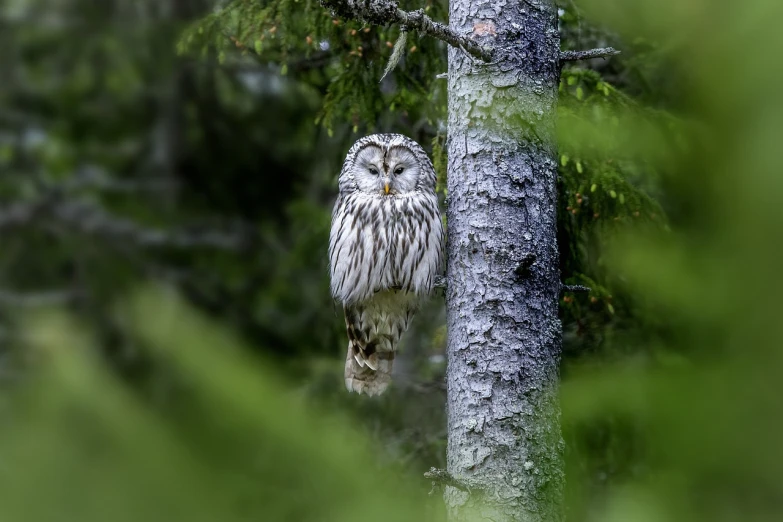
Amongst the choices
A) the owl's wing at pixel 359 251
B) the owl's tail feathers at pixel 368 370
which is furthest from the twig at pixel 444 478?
the owl's tail feathers at pixel 368 370

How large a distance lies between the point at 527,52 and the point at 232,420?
2.40 m

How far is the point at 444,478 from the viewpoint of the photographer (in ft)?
8.53

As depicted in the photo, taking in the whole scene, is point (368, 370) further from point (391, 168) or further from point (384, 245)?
point (391, 168)

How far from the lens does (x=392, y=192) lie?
3.89 metres

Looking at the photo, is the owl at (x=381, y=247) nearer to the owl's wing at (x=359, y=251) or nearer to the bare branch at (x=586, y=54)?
the owl's wing at (x=359, y=251)

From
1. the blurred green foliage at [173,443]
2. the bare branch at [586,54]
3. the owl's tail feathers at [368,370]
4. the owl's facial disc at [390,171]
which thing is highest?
the bare branch at [586,54]

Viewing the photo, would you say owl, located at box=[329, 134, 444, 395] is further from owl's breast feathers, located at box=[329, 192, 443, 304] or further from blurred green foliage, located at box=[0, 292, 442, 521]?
blurred green foliage, located at box=[0, 292, 442, 521]

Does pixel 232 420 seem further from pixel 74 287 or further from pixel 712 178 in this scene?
pixel 74 287

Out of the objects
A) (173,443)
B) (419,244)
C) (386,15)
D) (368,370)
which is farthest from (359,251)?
(173,443)

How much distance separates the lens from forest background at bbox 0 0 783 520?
836mm

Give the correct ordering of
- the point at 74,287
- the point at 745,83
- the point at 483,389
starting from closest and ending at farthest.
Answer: the point at 745,83, the point at 483,389, the point at 74,287

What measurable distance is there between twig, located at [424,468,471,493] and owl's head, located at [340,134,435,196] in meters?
1.58

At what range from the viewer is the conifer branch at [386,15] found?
2.32 m

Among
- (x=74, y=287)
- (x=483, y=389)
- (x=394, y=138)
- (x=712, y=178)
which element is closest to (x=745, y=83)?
(x=712, y=178)
